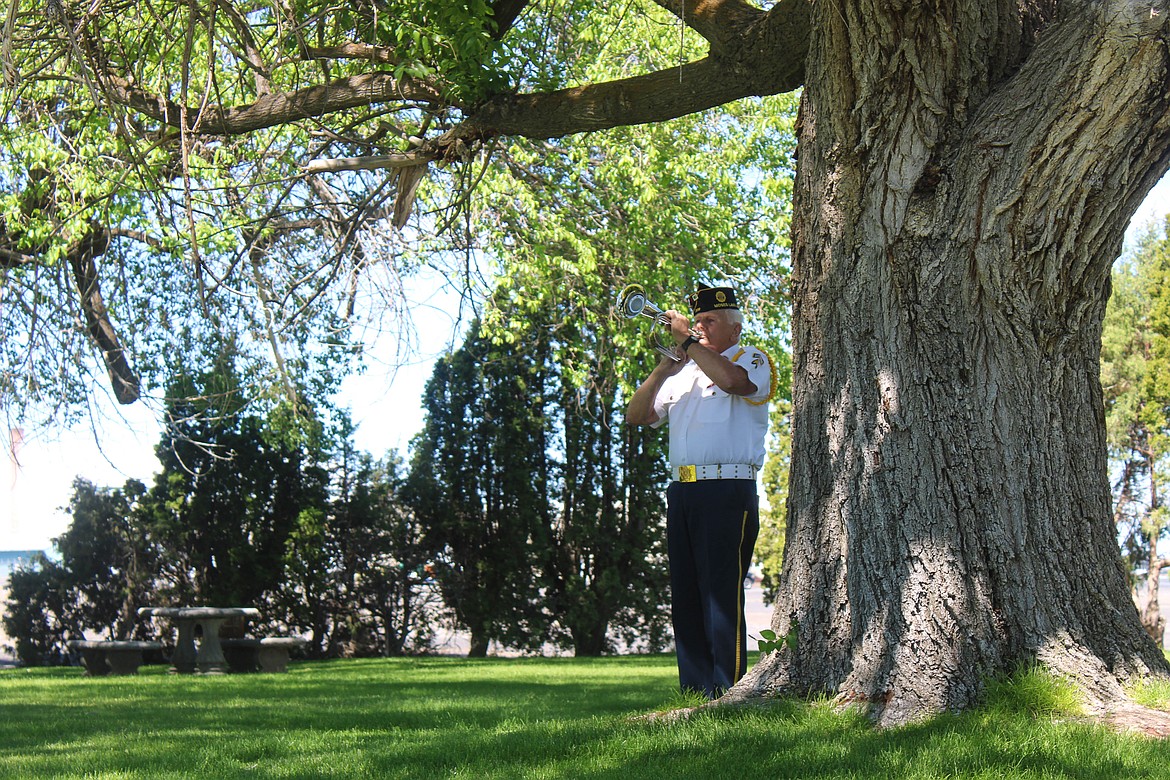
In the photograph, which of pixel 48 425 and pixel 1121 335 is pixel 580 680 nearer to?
pixel 48 425

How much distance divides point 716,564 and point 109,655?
898 cm

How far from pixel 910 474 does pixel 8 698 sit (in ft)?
23.0

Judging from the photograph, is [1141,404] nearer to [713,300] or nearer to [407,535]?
[407,535]

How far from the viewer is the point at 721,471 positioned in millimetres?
5379

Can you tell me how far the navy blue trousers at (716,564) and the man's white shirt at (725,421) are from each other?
4.9 inches

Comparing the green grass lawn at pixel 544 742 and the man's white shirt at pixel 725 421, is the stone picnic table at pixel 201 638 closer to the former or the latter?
the green grass lawn at pixel 544 742

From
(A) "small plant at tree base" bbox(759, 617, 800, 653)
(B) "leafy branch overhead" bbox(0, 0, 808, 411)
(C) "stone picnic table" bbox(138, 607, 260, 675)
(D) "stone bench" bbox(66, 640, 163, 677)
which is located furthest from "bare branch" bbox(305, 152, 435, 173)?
(D) "stone bench" bbox(66, 640, 163, 677)

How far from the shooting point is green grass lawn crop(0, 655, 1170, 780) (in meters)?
3.46

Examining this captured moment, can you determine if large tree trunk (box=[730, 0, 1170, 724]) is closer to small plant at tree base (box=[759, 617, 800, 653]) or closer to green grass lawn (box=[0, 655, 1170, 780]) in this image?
small plant at tree base (box=[759, 617, 800, 653])

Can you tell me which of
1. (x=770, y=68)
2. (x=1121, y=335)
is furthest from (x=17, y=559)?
(x=1121, y=335)

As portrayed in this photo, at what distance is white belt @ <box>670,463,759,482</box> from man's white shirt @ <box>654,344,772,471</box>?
2 centimetres

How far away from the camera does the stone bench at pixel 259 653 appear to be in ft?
41.1

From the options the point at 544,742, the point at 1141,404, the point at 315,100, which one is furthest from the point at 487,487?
the point at 1141,404

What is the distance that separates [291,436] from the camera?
13.4 metres
